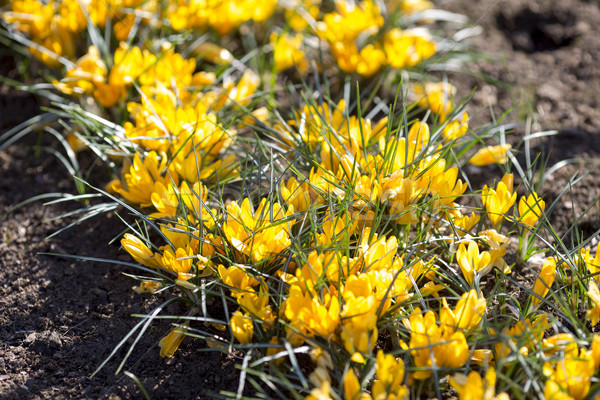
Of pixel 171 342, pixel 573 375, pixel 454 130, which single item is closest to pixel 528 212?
pixel 454 130

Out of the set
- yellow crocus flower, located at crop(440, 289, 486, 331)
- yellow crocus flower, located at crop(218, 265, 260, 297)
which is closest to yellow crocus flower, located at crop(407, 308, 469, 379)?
yellow crocus flower, located at crop(440, 289, 486, 331)

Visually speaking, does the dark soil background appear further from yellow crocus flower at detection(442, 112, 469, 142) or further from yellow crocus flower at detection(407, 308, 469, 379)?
yellow crocus flower at detection(407, 308, 469, 379)

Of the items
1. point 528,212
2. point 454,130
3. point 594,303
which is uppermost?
point 454,130

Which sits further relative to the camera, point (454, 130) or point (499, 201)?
point (454, 130)

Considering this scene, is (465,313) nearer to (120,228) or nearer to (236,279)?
(236,279)

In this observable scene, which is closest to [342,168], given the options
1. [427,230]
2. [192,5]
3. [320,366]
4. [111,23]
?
[427,230]

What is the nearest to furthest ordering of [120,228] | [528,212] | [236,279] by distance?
1. [236,279]
2. [528,212]
3. [120,228]

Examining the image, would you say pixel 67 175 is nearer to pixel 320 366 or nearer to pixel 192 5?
pixel 192 5

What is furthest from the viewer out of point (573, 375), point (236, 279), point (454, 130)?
point (454, 130)

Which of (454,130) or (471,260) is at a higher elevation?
(454,130)
